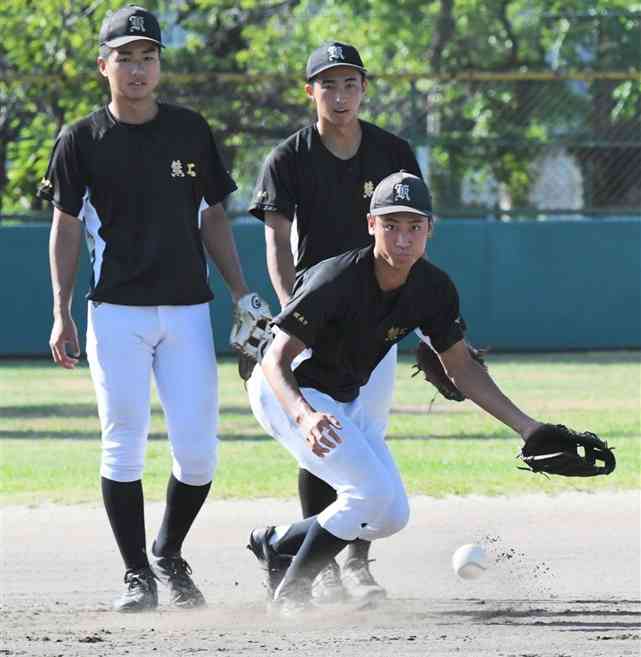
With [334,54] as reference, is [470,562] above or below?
below

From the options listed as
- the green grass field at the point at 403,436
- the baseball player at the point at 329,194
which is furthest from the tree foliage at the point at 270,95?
the baseball player at the point at 329,194

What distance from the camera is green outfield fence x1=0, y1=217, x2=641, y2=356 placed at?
16188 mm

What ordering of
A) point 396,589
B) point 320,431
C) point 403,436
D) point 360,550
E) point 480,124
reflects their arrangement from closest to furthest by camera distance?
point 320,431, point 360,550, point 396,589, point 403,436, point 480,124

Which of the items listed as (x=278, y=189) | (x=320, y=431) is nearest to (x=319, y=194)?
(x=278, y=189)

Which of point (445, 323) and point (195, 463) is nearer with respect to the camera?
point (445, 323)

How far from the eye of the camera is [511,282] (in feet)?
54.3

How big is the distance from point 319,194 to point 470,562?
141 cm

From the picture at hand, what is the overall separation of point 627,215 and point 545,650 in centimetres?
1214

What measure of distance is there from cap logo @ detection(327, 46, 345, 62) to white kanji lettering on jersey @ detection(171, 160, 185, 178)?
65cm

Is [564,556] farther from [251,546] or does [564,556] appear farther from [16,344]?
[16,344]

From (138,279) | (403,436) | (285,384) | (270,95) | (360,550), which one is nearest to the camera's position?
(285,384)

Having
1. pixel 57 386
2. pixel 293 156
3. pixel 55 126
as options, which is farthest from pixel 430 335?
pixel 55 126

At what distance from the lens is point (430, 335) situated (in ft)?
17.5

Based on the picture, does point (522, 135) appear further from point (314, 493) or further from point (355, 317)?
point (355, 317)
